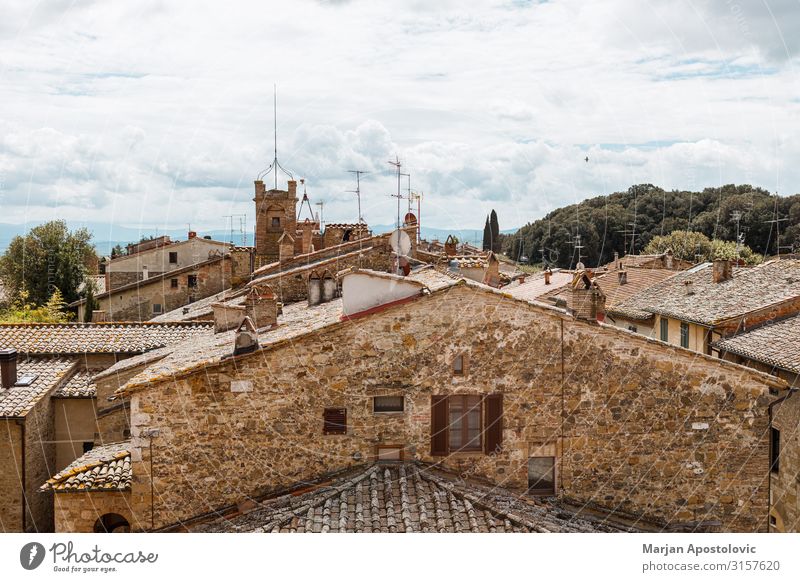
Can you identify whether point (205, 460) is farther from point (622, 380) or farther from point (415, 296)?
point (622, 380)

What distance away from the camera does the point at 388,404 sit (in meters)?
8.21

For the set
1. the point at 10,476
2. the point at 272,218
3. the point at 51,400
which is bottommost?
Answer: the point at 10,476

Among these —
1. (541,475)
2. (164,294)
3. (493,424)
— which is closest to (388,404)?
(493,424)

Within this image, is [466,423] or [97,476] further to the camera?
[97,476]

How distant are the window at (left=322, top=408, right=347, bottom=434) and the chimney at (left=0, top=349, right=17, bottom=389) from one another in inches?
259

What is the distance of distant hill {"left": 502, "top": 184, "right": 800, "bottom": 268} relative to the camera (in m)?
21.9

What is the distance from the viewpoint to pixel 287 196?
2039 cm

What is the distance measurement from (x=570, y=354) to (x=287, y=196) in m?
13.4

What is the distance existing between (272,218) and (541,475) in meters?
13.7

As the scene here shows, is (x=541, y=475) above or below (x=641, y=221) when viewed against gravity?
below

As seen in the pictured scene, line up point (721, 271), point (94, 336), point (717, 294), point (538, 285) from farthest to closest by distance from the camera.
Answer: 1. point (538, 285)
2. point (721, 271)
3. point (717, 294)
4. point (94, 336)

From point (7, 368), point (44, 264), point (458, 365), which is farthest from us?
point (44, 264)

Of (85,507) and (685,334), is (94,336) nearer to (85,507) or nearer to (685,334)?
(85,507)

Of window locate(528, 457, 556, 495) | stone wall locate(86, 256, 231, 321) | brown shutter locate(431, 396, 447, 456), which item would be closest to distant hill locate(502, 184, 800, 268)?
stone wall locate(86, 256, 231, 321)
